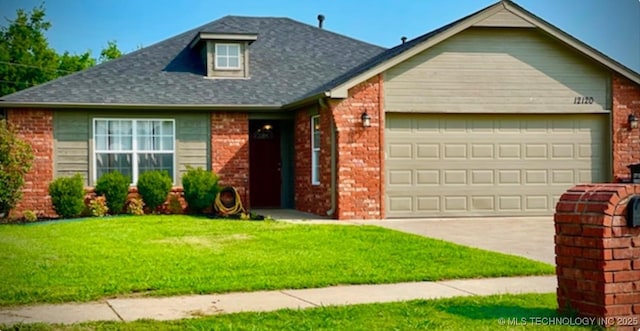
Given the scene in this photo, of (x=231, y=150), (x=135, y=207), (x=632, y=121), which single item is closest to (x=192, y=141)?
(x=231, y=150)

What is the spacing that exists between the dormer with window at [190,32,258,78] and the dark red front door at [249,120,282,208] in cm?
128

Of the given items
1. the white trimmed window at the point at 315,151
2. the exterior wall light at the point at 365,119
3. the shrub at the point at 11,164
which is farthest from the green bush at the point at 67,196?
the exterior wall light at the point at 365,119

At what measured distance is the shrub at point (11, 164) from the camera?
1487 cm

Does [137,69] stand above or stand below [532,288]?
above

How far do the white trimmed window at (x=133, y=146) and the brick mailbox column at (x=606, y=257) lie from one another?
1203 centimetres

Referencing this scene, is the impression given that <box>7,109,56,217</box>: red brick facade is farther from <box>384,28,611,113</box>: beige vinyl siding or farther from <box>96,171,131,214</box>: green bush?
<box>384,28,611,113</box>: beige vinyl siding

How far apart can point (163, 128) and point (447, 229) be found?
22.9ft

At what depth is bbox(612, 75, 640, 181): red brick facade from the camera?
51.1 feet

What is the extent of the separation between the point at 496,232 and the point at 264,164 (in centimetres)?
717

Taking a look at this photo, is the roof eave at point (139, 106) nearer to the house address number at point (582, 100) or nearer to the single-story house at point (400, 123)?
the single-story house at point (400, 123)

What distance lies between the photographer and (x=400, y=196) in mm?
14891

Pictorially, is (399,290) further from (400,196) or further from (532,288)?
(400,196)

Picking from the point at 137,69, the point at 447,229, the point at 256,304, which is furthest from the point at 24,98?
the point at 256,304

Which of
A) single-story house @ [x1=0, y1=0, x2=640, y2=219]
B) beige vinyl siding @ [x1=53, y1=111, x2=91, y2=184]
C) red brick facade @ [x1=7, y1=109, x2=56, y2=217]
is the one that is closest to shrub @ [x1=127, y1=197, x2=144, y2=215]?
single-story house @ [x1=0, y1=0, x2=640, y2=219]
